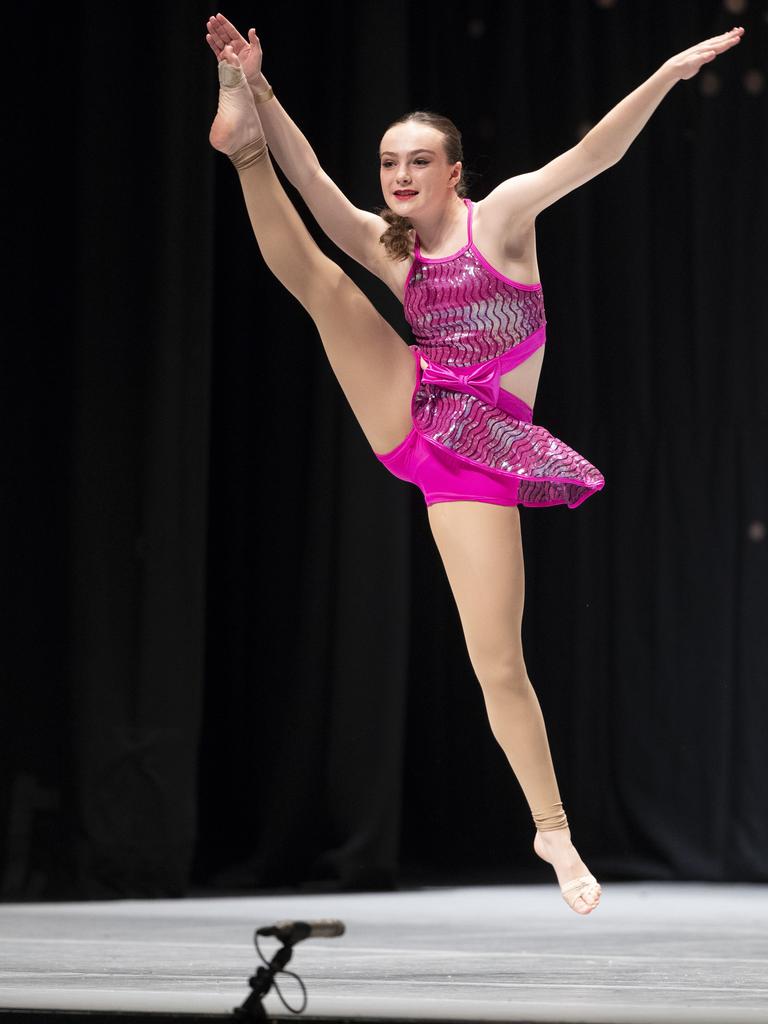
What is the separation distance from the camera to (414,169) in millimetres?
2934

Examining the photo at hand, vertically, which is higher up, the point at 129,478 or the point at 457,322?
the point at 457,322

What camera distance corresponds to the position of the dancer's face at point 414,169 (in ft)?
9.61

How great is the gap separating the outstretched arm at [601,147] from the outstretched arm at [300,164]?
29 centimetres

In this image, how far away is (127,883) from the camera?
15.2ft

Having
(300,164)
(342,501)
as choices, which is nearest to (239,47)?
(300,164)

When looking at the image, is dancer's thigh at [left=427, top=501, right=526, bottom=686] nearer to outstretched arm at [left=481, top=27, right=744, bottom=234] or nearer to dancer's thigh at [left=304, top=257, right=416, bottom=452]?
dancer's thigh at [left=304, top=257, right=416, bottom=452]

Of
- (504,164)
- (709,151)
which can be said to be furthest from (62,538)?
(709,151)

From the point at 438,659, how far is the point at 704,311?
1.42m

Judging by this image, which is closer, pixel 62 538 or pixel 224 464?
pixel 62 538

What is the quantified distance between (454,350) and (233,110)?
0.57 meters

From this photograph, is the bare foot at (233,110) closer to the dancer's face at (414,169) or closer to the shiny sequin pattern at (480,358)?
the dancer's face at (414,169)

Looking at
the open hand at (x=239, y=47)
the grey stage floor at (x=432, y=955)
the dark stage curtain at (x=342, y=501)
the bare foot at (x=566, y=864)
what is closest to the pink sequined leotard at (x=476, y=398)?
the open hand at (x=239, y=47)

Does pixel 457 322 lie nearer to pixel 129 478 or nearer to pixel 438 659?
pixel 129 478

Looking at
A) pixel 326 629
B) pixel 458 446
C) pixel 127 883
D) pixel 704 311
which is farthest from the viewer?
pixel 704 311
